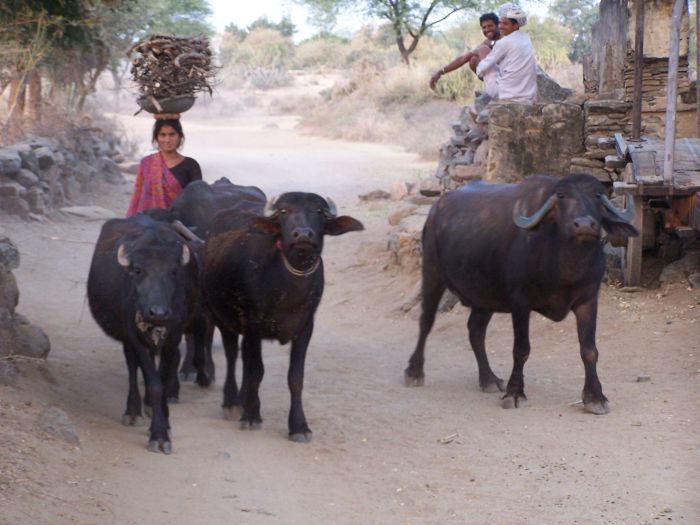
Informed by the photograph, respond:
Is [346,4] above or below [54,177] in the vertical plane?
above

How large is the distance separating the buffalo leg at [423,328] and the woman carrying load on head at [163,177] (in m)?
2.15

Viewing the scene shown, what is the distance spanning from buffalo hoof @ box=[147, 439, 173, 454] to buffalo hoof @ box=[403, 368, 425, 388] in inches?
109

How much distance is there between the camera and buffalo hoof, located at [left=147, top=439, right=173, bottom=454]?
669cm

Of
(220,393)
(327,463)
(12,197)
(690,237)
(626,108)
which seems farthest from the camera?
(12,197)

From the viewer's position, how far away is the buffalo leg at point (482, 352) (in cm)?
873

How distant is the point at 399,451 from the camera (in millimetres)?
7059

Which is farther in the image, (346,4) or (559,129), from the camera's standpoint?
(346,4)

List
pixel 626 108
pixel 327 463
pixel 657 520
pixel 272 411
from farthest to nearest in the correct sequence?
pixel 626 108
pixel 272 411
pixel 327 463
pixel 657 520

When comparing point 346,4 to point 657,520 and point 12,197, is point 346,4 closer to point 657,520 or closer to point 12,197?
point 12,197

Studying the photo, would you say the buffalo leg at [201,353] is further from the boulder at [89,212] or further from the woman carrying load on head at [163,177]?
the boulder at [89,212]

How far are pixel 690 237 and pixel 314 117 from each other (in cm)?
3124

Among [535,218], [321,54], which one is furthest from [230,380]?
[321,54]

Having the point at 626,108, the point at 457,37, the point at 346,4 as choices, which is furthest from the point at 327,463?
the point at 457,37

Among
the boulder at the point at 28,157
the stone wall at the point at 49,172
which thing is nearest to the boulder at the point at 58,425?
the stone wall at the point at 49,172
